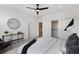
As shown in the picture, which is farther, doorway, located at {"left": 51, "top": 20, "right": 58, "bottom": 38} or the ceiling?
doorway, located at {"left": 51, "top": 20, "right": 58, "bottom": 38}

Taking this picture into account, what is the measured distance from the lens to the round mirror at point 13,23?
91cm

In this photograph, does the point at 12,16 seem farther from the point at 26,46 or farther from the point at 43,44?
the point at 43,44

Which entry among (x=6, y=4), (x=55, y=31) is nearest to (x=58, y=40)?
(x=55, y=31)

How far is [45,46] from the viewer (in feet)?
3.28

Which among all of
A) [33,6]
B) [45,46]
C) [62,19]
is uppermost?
[33,6]

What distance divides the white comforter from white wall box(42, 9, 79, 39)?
9 cm

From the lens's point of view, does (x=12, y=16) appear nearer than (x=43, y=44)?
Yes

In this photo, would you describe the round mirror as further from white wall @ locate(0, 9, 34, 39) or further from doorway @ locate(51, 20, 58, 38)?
doorway @ locate(51, 20, 58, 38)

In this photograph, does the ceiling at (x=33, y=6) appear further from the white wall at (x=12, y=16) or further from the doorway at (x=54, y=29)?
the doorway at (x=54, y=29)

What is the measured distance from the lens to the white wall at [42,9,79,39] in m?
0.91

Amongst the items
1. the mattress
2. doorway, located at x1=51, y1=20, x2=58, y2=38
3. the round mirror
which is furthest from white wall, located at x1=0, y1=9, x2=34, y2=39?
doorway, located at x1=51, y1=20, x2=58, y2=38

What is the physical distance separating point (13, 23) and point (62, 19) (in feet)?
2.19

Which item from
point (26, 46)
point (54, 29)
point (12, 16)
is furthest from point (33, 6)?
point (26, 46)
